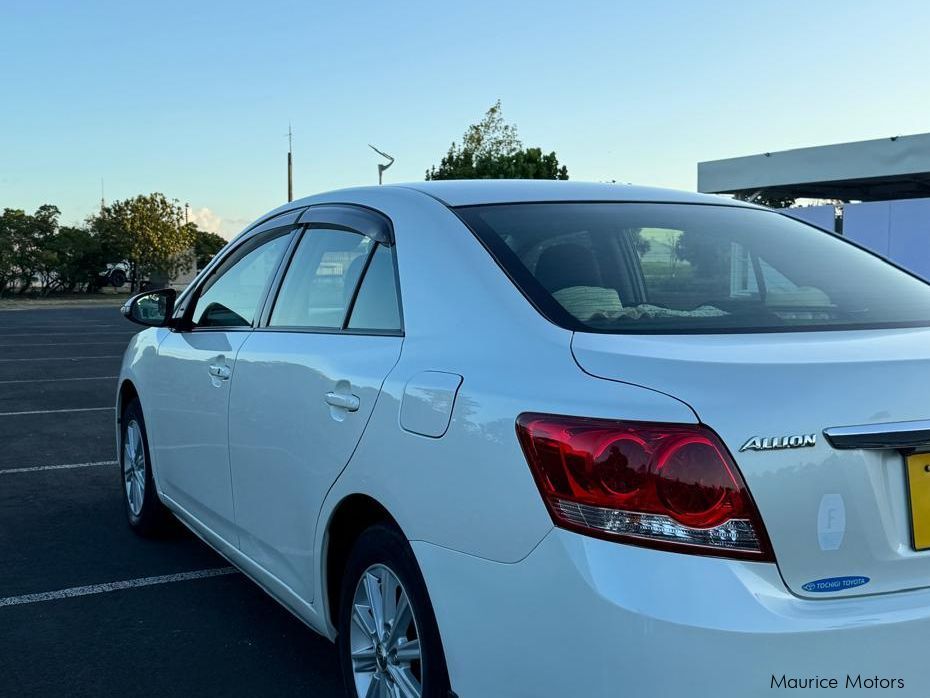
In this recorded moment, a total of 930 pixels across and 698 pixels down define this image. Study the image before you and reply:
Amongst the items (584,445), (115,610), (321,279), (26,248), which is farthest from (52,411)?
(26,248)

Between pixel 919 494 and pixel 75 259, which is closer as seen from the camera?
pixel 919 494

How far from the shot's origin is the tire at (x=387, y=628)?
227 centimetres

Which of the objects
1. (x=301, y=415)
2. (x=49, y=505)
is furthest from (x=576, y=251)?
(x=49, y=505)

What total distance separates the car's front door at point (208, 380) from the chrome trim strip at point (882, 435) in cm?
236

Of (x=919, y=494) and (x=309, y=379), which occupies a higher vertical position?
(x=309, y=379)

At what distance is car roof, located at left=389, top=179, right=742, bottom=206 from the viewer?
298cm

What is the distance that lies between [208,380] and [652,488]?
2396mm

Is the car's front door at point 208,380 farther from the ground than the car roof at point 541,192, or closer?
closer

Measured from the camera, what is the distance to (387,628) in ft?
8.30

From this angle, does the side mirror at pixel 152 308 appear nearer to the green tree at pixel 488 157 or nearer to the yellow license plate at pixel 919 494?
the yellow license plate at pixel 919 494

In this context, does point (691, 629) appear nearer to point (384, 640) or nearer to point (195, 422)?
point (384, 640)

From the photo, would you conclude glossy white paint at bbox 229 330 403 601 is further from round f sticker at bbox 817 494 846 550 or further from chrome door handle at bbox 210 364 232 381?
round f sticker at bbox 817 494 846 550

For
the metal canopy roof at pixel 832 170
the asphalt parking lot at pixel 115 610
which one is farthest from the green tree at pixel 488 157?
the asphalt parking lot at pixel 115 610

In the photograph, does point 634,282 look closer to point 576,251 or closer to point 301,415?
point 576,251
